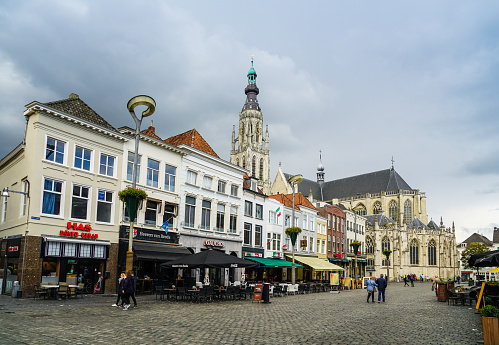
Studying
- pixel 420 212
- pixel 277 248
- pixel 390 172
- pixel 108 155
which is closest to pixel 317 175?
pixel 390 172

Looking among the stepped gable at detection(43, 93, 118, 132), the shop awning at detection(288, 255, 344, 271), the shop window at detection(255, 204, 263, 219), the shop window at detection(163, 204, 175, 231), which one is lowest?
the shop awning at detection(288, 255, 344, 271)

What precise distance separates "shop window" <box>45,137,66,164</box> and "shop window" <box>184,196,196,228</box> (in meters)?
10.7

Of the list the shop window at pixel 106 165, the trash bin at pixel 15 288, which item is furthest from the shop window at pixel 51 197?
the trash bin at pixel 15 288

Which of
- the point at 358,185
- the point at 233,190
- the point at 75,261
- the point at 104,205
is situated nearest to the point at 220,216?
the point at 233,190

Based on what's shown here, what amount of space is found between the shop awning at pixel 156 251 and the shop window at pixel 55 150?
719 cm

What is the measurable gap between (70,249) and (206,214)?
12821mm

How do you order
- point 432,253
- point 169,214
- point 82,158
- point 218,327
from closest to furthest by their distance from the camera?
point 218,327
point 82,158
point 169,214
point 432,253

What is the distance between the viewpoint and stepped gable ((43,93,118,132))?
25.2m

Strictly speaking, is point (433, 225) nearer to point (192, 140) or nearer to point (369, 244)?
point (369, 244)

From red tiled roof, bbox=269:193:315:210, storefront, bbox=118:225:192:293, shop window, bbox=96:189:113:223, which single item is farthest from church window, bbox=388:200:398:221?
shop window, bbox=96:189:113:223

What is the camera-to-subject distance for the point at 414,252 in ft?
288

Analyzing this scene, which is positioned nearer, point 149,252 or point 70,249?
point 70,249

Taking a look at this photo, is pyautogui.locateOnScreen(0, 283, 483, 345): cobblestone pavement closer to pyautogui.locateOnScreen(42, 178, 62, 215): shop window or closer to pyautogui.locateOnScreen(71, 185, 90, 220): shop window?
pyautogui.locateOnScreen(42, 178, 62, 215): shop window

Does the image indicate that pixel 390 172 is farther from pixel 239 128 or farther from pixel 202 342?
pixel 202 342
